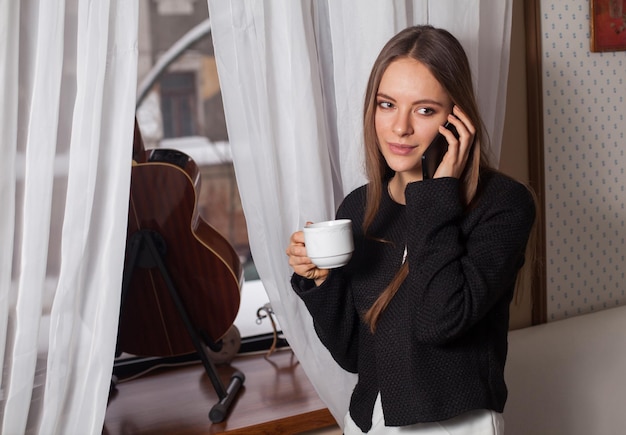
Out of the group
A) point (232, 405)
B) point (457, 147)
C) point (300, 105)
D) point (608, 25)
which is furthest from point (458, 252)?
point (608, 25)

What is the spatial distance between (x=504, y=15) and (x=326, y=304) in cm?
89

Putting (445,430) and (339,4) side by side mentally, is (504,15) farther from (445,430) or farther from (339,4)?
(445,430)

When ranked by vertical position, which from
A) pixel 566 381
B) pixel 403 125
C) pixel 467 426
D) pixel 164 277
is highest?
pixel 403 125

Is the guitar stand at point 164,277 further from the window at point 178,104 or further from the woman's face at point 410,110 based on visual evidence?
the window at point 178,104

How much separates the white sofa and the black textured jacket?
0.64 metres

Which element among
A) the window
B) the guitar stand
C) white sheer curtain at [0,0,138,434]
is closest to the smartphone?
white sheer curtain at [0,0,138,434]

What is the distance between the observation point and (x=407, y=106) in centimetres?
121

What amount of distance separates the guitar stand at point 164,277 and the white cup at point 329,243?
63 centimetres

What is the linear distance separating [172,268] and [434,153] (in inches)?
30.3

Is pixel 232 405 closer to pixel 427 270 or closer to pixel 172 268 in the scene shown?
pixel 172 268

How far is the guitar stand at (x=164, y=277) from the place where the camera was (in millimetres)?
1634

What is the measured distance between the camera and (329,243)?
43.6 inches

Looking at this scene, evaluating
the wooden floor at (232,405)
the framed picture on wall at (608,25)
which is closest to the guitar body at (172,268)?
the wooden floor at (232,405)

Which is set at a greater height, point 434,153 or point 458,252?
point 434,153
